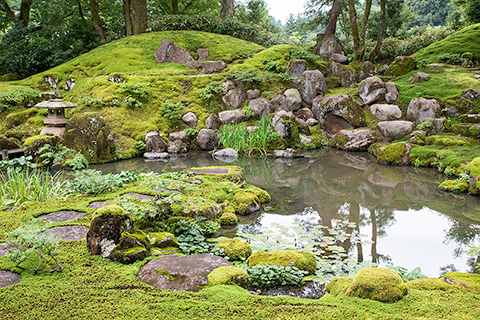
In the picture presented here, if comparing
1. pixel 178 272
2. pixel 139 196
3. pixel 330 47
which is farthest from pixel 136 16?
pixel 178 272

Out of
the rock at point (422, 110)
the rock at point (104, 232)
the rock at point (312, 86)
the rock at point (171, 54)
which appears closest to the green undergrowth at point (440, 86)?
the rock at point (422, 110)

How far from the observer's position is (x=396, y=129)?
35.9 ft

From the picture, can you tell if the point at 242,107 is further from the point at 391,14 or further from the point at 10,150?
the point at 391,14

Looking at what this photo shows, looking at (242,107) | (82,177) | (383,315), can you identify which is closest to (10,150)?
(82,177)

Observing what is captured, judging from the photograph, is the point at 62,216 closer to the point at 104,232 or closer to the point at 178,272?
the point at 104,232

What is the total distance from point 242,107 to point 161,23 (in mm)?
8443

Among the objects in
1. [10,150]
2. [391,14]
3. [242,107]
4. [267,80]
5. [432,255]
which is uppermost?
[391,14]

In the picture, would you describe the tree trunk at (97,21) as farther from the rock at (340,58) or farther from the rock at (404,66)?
the rock at (404,66)

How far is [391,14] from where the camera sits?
64.7 feet

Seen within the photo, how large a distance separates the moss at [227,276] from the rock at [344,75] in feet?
42.9

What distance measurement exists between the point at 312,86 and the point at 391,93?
3.03 metres

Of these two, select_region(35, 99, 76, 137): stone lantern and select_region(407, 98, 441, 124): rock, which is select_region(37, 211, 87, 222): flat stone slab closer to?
select_region(35, 99, 76, 137): stone lantern

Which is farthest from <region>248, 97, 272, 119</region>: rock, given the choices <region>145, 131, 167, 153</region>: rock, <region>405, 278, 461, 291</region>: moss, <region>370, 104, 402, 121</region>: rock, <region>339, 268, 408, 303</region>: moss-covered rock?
<region>339, 268, 408, 303</region>: moss-covered rock

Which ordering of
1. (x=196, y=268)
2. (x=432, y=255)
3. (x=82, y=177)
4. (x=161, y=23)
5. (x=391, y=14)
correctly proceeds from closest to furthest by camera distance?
(x=196, y=268) → (x=432, y=255) → (x=82, y=177) → (x=161, y=23) → (x=391, y=14)
